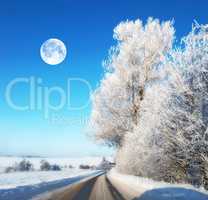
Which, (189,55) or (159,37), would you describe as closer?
(189,55)

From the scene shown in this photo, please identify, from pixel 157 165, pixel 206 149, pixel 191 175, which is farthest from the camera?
pixel 157 165

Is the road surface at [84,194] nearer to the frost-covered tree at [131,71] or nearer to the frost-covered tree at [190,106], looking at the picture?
the frost-covered tree at [190,106]

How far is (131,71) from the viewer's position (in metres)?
34.2

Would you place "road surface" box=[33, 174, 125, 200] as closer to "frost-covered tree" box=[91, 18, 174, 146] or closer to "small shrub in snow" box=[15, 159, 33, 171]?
"frost-covered tree" box=[91, 18, 174, 146]

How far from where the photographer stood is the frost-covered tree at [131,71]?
3384 centimetres

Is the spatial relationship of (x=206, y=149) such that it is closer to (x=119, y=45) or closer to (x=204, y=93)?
(x=204, y=93)

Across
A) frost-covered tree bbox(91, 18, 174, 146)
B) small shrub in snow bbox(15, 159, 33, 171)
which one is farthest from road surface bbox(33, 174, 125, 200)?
small shrub in snow bbox(15, 159, 33, 171)

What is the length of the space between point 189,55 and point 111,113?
19.3 m

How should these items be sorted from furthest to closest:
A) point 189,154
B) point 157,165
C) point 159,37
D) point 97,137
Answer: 1. point 97,137
2. point 159,37
3. point 157,165
4. point 189,154

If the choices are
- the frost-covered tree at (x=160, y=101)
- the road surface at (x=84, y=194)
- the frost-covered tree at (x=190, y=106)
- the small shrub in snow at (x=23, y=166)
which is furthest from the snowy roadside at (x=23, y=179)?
the small shrub in snow at (x=23, y=166)

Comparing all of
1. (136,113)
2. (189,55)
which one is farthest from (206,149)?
(136,113)

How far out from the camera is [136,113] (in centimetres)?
3503

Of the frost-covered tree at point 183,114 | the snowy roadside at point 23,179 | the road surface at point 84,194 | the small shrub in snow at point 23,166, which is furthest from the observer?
the small shrub in snow at point 23,166

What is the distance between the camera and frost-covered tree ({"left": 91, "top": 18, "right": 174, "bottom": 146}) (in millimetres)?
33844
